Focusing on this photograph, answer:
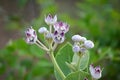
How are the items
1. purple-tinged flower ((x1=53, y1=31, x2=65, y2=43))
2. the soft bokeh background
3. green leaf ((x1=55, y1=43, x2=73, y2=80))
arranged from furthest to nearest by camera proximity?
1. the soft bokeh background
2. green leaf ((x1=55, y1=43, x2=73, y2=80))
3. purple-tinged flower ((x1=53, y1=31, x2=65, y2=43))

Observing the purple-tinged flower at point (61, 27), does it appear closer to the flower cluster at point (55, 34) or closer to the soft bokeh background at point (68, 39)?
the flower cluster at point (55, 34)

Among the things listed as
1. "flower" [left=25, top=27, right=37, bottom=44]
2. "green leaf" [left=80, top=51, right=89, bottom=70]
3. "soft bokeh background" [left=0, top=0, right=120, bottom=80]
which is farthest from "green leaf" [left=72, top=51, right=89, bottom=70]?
"soft bokeh background" [left=0, top=0, right=120, bottom=80]

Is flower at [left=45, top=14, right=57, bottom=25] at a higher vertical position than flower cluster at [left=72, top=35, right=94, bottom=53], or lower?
higher

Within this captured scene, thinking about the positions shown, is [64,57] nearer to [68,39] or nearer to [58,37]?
[58,37]

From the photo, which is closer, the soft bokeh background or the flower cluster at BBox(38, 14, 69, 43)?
the flower cluster at BBox(38, 14, 69, 43)

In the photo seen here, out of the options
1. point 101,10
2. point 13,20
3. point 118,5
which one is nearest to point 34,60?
point 13,20

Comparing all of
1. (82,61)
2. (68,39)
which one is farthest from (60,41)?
(68,39)

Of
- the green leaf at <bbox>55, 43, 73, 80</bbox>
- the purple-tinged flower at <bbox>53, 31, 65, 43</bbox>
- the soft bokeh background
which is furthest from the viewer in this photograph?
the soft bokeh background

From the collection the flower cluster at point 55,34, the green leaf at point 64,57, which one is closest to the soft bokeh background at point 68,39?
the green leaf at point 64,57

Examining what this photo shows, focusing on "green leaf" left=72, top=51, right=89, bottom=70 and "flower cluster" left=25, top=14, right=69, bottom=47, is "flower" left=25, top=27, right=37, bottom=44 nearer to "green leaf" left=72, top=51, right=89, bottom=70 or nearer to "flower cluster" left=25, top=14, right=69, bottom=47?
"flower cluster" left=25, top=14, right=69, bottom=47

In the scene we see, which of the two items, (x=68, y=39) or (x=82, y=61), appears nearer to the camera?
(x=82, y=61)

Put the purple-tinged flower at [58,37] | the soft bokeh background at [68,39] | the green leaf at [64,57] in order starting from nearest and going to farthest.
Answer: the purple-tinged flower at [58,37] < the green leaf at [64,57] < the soft bokeh background at [68,39]

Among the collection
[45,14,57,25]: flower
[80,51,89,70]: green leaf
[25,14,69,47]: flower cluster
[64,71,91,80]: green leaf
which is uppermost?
[45,14,57,25]: flower
